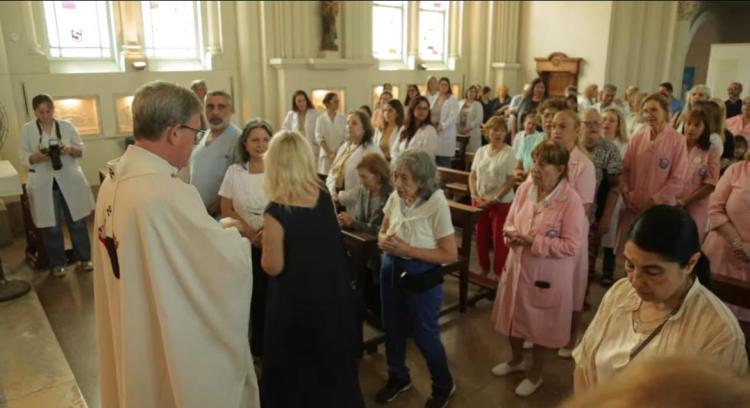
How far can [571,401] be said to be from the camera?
81 cm

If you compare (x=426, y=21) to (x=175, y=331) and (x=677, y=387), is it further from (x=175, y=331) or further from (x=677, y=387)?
(x=677, y=387)

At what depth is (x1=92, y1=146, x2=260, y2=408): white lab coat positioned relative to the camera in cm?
184

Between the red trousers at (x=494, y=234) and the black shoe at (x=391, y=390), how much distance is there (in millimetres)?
1757

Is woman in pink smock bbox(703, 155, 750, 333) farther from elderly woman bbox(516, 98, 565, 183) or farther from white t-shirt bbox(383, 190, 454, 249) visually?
white t-shirt bbox(383, 190, 454, 249)

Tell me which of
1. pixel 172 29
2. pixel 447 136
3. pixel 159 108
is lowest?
pixel 447 136

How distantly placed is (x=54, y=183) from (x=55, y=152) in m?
0.32

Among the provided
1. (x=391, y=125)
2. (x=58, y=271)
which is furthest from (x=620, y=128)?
(x=58, y=271)

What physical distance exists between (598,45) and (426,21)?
3827mm

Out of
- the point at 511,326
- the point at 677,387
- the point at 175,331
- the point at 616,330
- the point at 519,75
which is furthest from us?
the point at 519,75

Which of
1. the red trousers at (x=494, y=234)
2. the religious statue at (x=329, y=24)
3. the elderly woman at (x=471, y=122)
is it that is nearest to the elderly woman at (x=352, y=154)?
the red trousers at (x=494, y=234)

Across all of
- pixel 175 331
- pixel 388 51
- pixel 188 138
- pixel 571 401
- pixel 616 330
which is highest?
pixel 388 51

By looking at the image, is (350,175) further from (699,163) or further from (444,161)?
(444,161)

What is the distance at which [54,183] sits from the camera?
4.99 meters

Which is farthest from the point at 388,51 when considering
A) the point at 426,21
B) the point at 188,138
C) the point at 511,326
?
the point at 188,138
